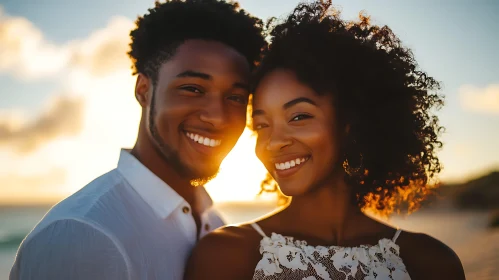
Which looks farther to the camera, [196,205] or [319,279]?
[196,205]

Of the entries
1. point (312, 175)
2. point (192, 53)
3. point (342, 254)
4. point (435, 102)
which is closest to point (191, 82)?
point (192, 53)

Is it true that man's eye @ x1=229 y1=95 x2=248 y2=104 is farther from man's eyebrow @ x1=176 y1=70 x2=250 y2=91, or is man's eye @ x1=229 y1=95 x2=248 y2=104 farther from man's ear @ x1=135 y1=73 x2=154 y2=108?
man's ear @ x1=135 y1=73 x2=154 y2=108

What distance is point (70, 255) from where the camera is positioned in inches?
94.4

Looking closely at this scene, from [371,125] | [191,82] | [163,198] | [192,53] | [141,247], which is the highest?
[192,53]

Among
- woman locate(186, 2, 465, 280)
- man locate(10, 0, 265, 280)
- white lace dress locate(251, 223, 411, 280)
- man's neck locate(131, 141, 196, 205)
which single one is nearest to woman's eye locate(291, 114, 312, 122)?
woman locate(186, 2, 465, 280)

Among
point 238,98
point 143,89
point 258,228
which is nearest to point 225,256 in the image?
point 258,228

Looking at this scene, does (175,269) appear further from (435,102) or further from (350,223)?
(435,102)

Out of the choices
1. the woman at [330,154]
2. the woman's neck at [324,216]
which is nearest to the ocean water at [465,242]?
the woman at [330,154]

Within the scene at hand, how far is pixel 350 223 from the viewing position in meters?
3.24

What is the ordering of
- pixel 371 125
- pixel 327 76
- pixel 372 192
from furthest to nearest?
pixel 372 192 < pixel 371 125 < pixel 327 76

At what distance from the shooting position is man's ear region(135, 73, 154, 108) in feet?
11.9

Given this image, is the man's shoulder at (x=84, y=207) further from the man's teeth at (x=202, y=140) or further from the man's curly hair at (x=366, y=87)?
the man's curly hair at (x=366, y=87)

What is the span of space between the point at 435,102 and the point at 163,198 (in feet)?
7.25


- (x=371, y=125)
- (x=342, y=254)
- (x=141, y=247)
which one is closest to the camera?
(x=141, y=247)
